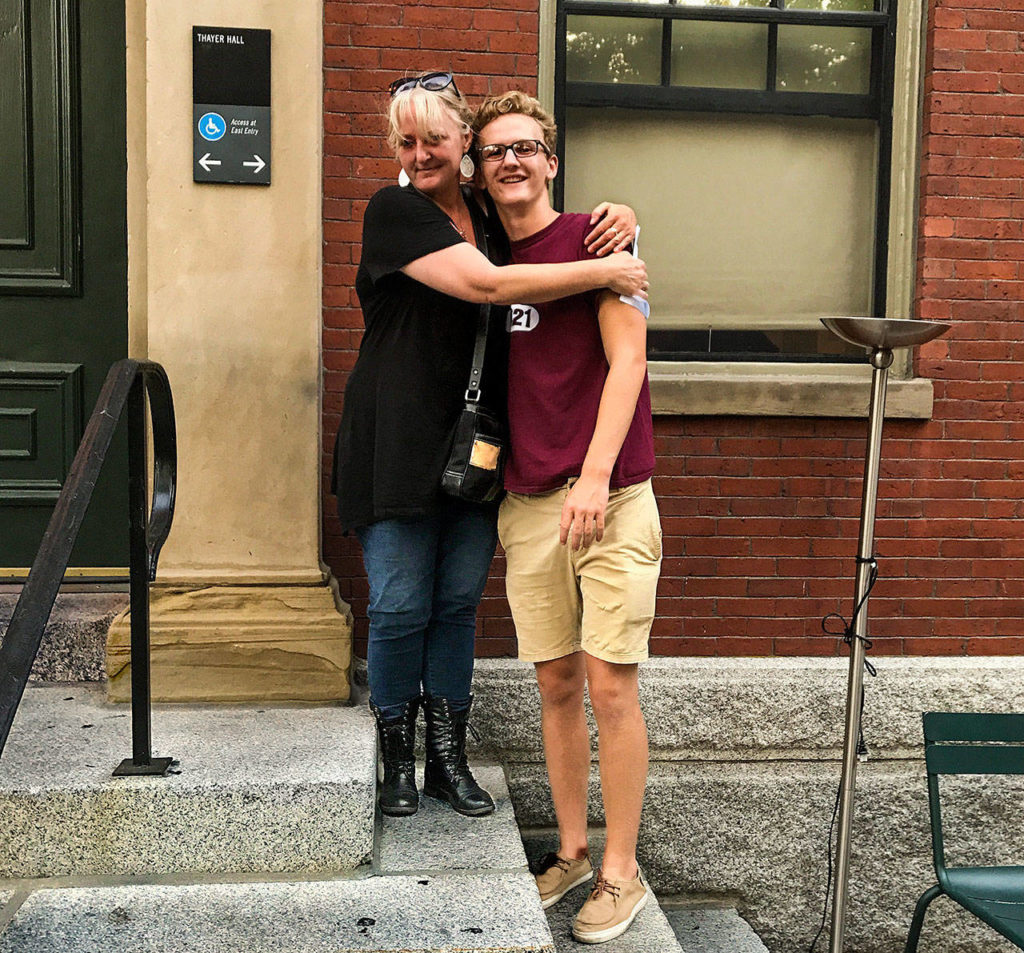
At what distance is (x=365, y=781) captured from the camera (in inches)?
121

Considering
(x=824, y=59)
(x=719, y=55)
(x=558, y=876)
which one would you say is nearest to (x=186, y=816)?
(x=558, y=876)

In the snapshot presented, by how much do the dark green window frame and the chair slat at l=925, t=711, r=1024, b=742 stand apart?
1782 mm

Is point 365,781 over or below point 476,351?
below

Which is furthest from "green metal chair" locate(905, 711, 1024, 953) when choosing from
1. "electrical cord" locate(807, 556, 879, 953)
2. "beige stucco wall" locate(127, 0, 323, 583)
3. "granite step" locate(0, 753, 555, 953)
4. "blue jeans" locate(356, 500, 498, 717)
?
"beige stucco wall" locate(127, 0, 323, 583)

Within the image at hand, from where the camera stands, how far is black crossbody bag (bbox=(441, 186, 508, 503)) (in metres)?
2.95

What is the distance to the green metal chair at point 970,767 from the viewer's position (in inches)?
139

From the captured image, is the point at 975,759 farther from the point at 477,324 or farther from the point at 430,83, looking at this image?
the point at 430,83

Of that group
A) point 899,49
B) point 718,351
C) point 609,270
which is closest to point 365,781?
point 609,270

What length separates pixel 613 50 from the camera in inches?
180

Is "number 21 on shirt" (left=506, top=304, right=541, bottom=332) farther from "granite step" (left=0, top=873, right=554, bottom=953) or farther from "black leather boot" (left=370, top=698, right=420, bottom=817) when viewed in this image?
"granite step" (left=0, top=873, right=554, bottom=953)

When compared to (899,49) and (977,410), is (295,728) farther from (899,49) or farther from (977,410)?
(899,49)

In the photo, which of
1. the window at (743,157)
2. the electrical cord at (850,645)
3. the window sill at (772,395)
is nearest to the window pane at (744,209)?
the window at (743,157)

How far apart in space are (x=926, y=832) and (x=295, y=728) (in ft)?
8.46

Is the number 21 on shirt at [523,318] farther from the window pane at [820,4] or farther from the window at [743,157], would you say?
the window pane at [820,4]
